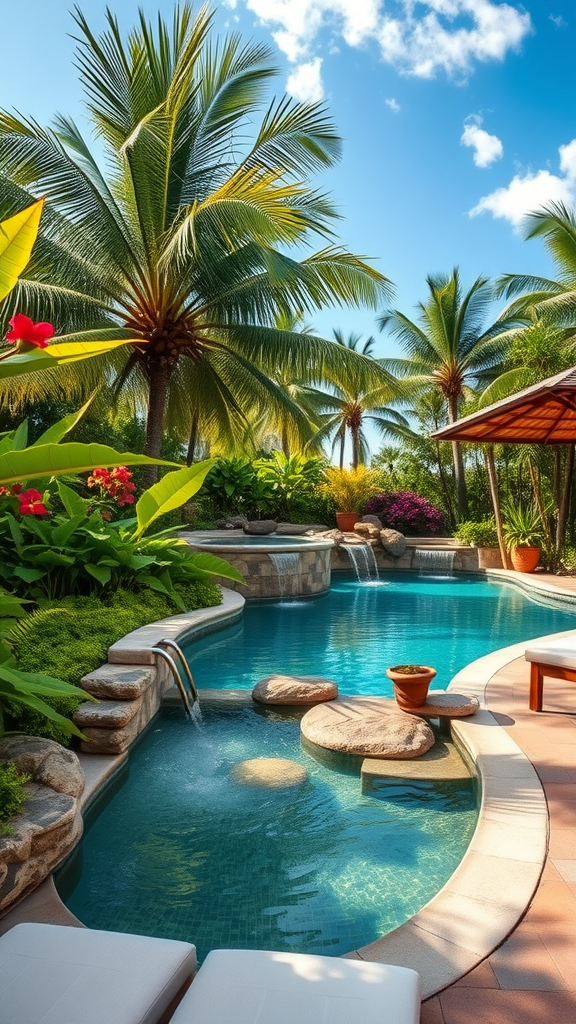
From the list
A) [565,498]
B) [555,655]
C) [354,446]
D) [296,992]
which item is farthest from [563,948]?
[354,446]

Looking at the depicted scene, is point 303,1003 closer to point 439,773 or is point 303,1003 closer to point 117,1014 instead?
point 117,1014

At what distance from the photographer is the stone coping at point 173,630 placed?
4820mm

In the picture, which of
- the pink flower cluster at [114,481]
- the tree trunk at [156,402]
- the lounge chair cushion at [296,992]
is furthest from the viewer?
the tree trunk at [156,402]

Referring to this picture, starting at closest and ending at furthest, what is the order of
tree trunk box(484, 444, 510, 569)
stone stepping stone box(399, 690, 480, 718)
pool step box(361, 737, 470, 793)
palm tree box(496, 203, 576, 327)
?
pool step box(361, 737, 470, 793) < stone stepping stone box(399, 690, 480, 718) < tree trunk box(484, 444, 510, 569) < palm tree box(496, 203, 576, 327)

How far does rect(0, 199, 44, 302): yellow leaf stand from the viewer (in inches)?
81.7

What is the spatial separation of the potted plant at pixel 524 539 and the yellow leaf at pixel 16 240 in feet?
42.5

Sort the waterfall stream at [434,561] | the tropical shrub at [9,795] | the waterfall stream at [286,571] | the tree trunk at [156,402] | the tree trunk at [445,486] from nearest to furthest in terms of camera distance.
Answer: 1. the tropical shrub at [9,795]
2. the waterfall stream at [286,571]
3. the tree trunk at [156,402]
4. the waterfall stream at [434,561]
5. the tree trunk at [445,486]

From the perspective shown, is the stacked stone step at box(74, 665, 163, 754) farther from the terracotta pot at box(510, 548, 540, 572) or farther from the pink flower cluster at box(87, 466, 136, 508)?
the terracotta pot at box(510, 548, 540, 572)

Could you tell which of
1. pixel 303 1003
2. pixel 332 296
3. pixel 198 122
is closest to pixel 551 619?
pixel 332 296

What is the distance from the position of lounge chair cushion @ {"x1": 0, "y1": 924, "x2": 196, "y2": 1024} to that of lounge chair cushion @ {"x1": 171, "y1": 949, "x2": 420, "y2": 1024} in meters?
0.09

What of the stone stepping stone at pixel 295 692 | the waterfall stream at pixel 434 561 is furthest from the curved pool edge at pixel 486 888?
the waterfall stream at pixel 434 561

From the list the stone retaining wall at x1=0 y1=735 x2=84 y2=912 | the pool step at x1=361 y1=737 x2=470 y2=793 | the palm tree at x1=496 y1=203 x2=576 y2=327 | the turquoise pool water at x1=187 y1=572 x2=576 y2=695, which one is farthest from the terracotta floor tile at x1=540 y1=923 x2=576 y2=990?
the palm tree at x1=496 y1=203 x2=576 y2=327

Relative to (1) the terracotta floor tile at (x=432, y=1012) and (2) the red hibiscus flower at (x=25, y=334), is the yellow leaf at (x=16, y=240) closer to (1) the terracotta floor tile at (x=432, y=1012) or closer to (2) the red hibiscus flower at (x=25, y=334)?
(2) the red hibiscus flower at (x=25, y=334)

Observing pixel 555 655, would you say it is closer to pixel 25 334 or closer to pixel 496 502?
pixel 25 334
